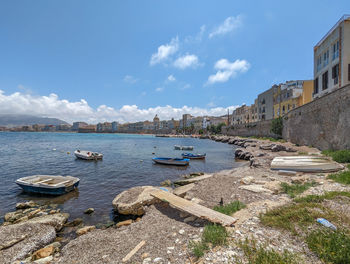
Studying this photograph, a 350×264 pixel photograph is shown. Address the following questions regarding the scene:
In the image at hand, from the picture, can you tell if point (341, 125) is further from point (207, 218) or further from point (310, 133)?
point (207, 218)

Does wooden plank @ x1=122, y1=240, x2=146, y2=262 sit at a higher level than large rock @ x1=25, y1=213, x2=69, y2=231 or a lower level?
higher

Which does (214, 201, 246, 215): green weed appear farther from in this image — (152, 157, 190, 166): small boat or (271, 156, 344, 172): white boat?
(152, 157, 190, 166): small boat

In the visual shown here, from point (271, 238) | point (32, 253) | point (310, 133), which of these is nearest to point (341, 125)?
point (310, 133)

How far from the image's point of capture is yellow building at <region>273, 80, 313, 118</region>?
37.3m

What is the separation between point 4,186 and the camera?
12.9m

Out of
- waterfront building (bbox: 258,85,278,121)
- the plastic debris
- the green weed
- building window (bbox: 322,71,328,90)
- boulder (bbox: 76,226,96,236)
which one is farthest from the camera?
waterfront building (bbox: 258,85,278,121)

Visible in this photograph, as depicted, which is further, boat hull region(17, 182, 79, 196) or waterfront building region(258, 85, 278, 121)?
waterfront building region(258, 85, 278, 121)

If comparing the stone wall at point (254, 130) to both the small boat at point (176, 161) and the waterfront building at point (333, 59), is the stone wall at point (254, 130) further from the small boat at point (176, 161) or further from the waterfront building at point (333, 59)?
the small boat at point (176, 161)

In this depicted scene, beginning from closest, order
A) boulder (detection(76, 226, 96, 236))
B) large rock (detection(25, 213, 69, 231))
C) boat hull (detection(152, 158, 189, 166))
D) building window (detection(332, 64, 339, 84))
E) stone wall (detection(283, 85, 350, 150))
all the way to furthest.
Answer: boulder (detection(76, 226, 96, 236)), large rock (detection(25, 213, 69, 231)), stone wall (detection(283, 85, 350, 150)), building window (detection(332, 64, 339, 84)), boat hull (detection(152, 158, 189, 166))

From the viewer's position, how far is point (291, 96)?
138 ft

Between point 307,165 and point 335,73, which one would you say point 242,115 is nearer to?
point 335,73

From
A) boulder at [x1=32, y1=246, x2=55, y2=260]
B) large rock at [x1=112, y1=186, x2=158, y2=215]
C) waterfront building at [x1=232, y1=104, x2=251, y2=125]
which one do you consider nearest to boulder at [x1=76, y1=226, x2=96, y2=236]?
boulder at [x1=32, y1=246, x2=55, y2=260]

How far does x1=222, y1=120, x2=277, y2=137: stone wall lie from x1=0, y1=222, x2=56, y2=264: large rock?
44640 millimetres

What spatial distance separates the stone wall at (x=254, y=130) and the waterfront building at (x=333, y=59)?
61.8 ft
